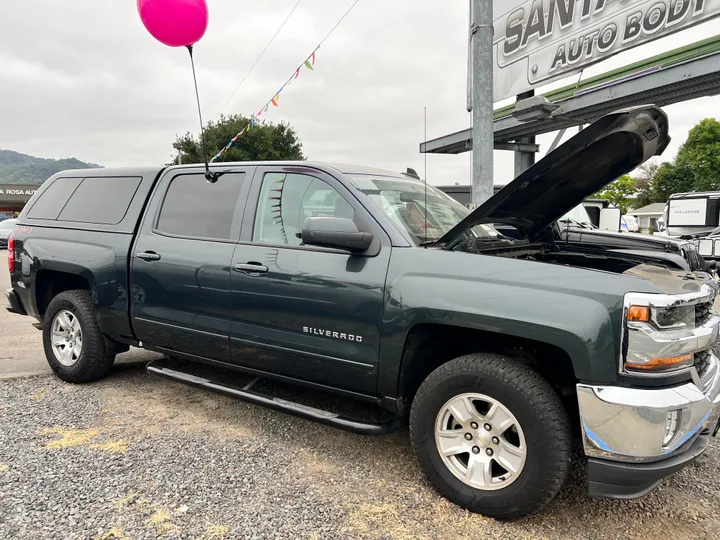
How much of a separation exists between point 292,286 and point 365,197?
701 millimetres

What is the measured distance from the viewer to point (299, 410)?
3.07 meters

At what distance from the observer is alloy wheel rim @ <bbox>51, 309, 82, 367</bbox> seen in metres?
4.39

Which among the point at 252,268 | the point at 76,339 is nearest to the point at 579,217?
the point at 252,268

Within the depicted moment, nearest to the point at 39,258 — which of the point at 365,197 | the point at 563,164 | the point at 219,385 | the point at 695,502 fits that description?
the point at 219,385

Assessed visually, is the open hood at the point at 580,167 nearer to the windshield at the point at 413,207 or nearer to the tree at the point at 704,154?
the windshield at the point at 413,207

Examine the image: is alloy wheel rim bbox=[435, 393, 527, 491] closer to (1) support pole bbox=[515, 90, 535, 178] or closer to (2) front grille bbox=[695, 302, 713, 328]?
(2) front grille bbox=[695, 302, 713, 328]

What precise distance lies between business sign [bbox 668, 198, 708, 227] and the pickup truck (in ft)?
37.1

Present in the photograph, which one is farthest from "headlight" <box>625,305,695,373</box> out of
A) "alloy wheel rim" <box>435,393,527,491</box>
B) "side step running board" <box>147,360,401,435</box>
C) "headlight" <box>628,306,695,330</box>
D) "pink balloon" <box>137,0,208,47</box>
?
"pink balloon" <box>137,0,208,47</box>

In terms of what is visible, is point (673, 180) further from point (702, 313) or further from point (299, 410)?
point (299, 410)

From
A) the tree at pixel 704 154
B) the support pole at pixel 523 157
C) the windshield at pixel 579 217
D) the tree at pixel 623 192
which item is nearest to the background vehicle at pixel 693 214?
the support pole at pixel 523 157

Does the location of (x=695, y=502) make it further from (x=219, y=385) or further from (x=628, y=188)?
(x=628, y=188)

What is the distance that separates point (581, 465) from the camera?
3.19 meters

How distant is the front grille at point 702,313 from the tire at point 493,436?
80cm

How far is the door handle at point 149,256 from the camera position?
377 cm
